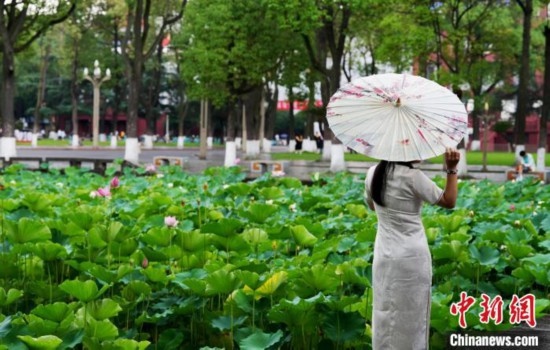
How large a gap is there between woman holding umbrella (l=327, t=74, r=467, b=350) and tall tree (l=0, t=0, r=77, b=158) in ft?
81.6

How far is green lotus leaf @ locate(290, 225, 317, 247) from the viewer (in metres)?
5.82

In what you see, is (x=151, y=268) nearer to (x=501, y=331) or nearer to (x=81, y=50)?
(x=501, y=331)

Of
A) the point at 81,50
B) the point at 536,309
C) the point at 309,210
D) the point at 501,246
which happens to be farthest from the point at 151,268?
the point at 81,50

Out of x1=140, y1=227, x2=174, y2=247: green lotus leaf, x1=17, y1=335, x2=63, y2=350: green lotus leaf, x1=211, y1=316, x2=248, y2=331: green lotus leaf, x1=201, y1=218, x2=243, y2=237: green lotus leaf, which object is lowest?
x1=211, y1=316, x2=248, y2=331: green lotus leaf

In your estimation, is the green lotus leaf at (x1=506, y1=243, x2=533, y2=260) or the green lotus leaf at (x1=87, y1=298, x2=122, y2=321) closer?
the green lotus leaf at (x1=87, y1=298, x2=122, y2=321)

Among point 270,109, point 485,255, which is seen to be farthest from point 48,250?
point 270,109

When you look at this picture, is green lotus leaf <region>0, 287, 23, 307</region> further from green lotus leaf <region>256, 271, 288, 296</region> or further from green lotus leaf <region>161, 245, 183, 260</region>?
green lotus leaf <region>161, 245, 183, 260</region>

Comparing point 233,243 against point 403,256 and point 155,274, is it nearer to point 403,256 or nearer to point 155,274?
point 155,274

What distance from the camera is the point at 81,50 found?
53.1 metres

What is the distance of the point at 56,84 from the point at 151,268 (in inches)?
2681

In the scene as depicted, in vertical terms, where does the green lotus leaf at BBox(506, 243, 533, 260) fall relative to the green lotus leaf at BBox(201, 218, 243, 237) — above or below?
below

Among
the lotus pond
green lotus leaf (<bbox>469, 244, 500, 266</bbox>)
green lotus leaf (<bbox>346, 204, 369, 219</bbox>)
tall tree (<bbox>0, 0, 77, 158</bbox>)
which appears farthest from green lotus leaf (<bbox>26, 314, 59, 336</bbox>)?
tall tree (<bbox>0, 0, 77, 158</bbox>)

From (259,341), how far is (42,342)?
2.96ft

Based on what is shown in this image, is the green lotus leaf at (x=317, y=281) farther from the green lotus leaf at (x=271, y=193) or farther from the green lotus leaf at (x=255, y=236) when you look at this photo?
the green lotus leaf at (x=271, y=193)
